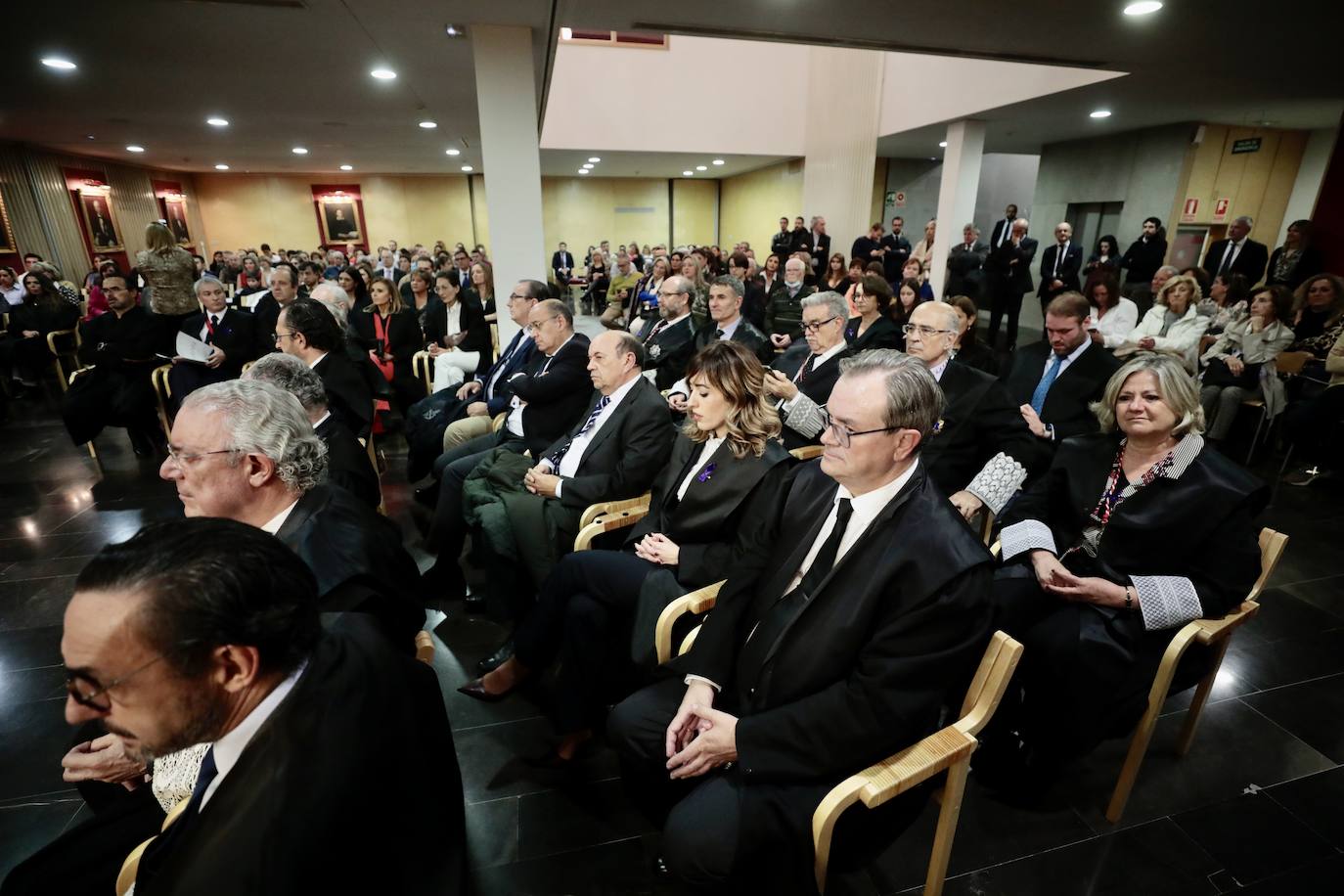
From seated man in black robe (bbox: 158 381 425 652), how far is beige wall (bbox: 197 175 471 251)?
18.4m

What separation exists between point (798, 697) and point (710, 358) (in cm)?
119

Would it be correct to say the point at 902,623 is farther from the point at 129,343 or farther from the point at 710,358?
the point at 129,343

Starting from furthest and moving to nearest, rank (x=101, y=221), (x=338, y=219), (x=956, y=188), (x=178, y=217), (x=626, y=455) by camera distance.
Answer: (x=338, y=219) → (x=178, y=217) → (x=101, y=221) → (x=956, y=188) → (x=626, y=455)

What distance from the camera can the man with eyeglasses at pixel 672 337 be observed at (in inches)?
183

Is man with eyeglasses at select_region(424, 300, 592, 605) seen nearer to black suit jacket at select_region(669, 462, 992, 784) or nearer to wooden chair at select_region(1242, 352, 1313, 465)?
black suit jacket at select_region(669, 462, 992, 784)

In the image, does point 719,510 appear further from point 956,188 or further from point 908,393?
point 956,188

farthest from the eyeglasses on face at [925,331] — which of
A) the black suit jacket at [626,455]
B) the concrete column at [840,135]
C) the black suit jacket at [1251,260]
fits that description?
the concrete column at [840,135]

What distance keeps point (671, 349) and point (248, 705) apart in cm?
393

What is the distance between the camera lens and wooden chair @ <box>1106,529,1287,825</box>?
1692 millimetres

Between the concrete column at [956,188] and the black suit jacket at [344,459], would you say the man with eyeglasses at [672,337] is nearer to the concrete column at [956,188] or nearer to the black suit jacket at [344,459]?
the black suit jacket at [344,459]

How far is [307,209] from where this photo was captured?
55.9 ft

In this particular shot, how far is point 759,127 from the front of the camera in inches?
509

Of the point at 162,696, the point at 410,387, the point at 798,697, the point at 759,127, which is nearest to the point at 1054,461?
the point at 798,697

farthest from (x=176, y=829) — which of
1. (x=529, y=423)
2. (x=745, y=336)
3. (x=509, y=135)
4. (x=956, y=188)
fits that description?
(x=956, y=188)
